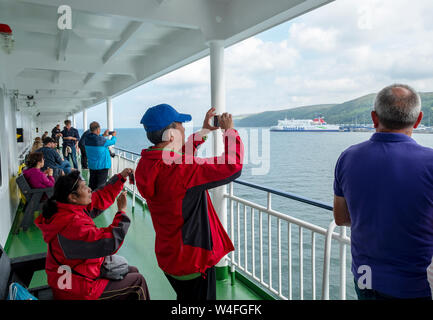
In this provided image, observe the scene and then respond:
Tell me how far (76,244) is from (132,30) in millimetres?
2936

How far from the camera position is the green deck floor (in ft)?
9.18

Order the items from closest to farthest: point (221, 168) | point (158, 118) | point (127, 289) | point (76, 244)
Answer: point (221, 168)
point (158, 118)
point (76, 244)
point (127, 289)

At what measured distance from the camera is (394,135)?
1113 millimetres

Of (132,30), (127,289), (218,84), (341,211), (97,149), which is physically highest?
(132,30)

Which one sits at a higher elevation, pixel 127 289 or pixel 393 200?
pixel 393 200

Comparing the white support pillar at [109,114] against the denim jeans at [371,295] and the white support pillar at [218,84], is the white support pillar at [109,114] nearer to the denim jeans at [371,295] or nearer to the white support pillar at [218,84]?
the white support pillar at [218,84]

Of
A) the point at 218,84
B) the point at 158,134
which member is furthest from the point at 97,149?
the point at 158,134

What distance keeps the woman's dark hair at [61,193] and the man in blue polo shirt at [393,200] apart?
1303mm

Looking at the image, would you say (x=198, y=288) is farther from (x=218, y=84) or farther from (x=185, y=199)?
(x=218, y=84)

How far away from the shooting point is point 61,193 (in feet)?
5.29

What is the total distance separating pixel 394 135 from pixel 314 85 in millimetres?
66892

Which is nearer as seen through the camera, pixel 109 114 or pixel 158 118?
pixel 158 118

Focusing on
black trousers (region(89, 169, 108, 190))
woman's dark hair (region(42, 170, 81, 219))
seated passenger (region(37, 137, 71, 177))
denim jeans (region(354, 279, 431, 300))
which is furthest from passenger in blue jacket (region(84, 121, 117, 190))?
denim jeans (region(354, 279, 431, 300))
